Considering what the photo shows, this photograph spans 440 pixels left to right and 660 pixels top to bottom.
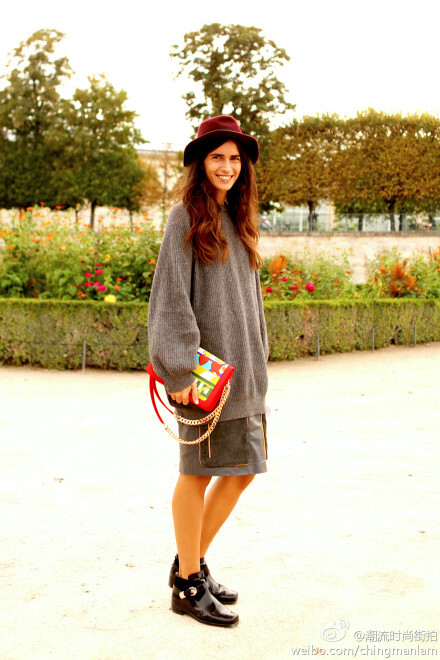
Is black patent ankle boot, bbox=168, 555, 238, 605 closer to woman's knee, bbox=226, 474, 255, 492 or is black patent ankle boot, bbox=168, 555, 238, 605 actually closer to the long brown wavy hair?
woman's knee, bbox=226, 474, 255, 492

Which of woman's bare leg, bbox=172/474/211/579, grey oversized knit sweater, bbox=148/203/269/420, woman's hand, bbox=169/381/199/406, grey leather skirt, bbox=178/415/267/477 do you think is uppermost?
grey oversized knit sweater, bbox=148/203/269/420

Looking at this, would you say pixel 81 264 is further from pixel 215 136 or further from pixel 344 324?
pixel 215 136

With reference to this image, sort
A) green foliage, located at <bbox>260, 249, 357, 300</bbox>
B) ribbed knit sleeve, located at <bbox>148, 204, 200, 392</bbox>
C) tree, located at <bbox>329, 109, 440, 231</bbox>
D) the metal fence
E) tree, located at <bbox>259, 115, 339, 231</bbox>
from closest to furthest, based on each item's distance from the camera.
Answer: ribbed knit sleeve, located at <bbox>148, 204, 200, 392</bbox>
green foliage, located at <bbox>260, 249, 357, 300</bbox>
the metal fence
tree, located at <bbox>329, 109, 440, 231</bbox>
tree, located at <bbox>259, 115, 339, 231</bbox>

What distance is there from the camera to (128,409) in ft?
21.5

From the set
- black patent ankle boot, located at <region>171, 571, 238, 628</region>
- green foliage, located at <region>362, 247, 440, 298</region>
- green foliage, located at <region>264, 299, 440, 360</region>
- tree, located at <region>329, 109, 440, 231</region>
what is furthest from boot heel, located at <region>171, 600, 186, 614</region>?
tree, located at <region>329, 109, 440, 231</region>

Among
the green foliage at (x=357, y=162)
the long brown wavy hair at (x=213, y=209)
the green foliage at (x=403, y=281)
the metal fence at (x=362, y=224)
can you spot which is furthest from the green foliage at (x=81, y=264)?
the green foliage at (x=357, y=162)

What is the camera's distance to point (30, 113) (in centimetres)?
3369

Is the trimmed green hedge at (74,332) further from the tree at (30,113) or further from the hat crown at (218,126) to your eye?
the tree at (30,113)

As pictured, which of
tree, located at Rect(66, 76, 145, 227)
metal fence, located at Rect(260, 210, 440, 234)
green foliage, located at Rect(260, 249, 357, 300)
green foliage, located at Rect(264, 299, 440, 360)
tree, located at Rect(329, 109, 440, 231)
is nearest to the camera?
green foliage, located at Rect(264, 299, 440, 360)

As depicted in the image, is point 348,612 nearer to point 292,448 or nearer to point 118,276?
point 292,448

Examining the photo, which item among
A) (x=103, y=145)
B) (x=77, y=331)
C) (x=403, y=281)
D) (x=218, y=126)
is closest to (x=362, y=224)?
(x=103, y=145)

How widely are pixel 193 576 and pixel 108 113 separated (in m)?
31.5

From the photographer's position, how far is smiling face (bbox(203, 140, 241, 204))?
8.43 ft

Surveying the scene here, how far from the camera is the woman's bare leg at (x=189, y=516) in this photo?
2572mm
